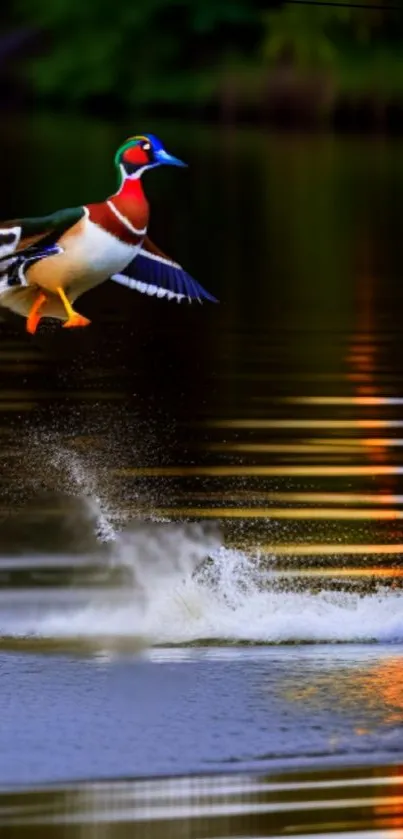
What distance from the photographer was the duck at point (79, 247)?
6.73m

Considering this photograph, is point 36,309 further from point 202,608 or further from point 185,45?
point 185,45

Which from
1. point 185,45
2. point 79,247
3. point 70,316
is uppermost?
point 185,45

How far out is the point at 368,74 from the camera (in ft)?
158

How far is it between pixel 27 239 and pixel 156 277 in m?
0.53

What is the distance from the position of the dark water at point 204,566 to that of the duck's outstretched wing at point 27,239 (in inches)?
47.8

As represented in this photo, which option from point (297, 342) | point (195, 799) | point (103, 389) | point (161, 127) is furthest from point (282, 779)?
point (161, 127)

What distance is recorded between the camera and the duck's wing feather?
676cm

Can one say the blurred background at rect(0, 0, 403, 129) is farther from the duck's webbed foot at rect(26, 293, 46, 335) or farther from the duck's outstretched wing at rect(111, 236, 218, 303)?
the duck's webbed foot at rect(26, 293, 46, 335)

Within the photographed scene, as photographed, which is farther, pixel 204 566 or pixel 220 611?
pixel 204 566

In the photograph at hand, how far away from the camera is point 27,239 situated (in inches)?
271

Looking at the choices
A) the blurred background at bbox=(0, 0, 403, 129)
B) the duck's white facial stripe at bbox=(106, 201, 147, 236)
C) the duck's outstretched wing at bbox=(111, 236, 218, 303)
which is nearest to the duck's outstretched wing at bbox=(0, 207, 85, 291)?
the duck's white facial stripe at bbox=(106, 201, 147, 236)

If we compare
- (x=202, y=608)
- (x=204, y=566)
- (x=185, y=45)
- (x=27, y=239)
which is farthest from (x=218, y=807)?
(x=185, y=45)

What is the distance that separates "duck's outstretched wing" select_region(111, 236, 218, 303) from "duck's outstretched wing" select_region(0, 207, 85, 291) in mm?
275

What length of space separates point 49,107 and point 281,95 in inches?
364
